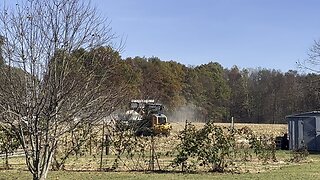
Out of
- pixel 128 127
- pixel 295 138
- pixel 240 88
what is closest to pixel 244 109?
pixel 240 88

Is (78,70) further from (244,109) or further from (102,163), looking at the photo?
(244,109)

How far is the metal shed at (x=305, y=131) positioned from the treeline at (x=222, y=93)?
113ft

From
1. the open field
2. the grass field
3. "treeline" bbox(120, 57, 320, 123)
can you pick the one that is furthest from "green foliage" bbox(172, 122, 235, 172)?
"treeline" bbox(120, 57, 320, 123)

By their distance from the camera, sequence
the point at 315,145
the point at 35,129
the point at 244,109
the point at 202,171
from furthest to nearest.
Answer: the point at 244,109 → the point at 315,145 → the point at 202,171 → the point at 35,129

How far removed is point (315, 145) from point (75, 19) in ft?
69.8

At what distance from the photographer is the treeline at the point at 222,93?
6844cm

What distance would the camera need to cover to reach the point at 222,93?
7594cm

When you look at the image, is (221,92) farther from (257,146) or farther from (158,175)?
(158,175)

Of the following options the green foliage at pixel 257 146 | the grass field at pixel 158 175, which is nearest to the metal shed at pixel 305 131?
the green foliage at pixel 257 146

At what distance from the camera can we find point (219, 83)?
253 ft

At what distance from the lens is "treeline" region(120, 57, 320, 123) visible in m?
68.4

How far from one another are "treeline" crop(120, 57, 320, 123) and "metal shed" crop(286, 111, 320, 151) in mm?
34540

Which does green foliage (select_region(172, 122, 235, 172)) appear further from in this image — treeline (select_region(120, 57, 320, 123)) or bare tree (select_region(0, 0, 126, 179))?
treeline (select_region(120, 57, 320, 123))

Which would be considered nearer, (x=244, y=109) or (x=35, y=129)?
(x=35, y=129)
